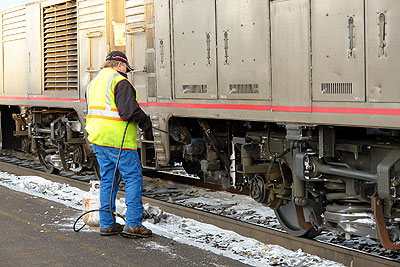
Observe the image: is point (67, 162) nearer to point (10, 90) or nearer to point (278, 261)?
point (10, 90)

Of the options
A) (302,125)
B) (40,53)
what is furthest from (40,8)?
(302,125)

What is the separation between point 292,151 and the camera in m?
7.45

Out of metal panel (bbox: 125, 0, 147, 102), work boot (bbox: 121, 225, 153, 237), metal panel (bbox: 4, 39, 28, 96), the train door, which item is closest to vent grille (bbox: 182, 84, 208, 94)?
metal panel (bbox: 125, 0, 147, 102)

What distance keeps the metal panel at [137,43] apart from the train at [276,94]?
0.02 metres

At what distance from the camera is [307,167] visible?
704 cm

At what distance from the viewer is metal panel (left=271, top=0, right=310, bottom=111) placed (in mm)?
6758

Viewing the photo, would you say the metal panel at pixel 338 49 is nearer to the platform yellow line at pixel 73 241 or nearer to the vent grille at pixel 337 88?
the vent grille at pixel 337 88

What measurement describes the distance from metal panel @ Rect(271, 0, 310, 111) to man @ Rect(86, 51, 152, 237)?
1619 millimetres

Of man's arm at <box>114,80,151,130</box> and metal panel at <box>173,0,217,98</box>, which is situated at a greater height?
metal panel at <box>173,0,217,98</box>

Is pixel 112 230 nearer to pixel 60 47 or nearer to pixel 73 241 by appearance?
pixel 73 241

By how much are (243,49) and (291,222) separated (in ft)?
6.83

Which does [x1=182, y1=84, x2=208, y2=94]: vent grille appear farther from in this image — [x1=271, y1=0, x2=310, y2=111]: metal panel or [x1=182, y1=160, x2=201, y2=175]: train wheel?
[x1=182, y1=160, x2=201, y2=175]: train wheel

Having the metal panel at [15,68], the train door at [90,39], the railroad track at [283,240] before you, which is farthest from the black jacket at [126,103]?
the metal panel at [15,68]

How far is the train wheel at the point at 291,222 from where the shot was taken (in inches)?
309
